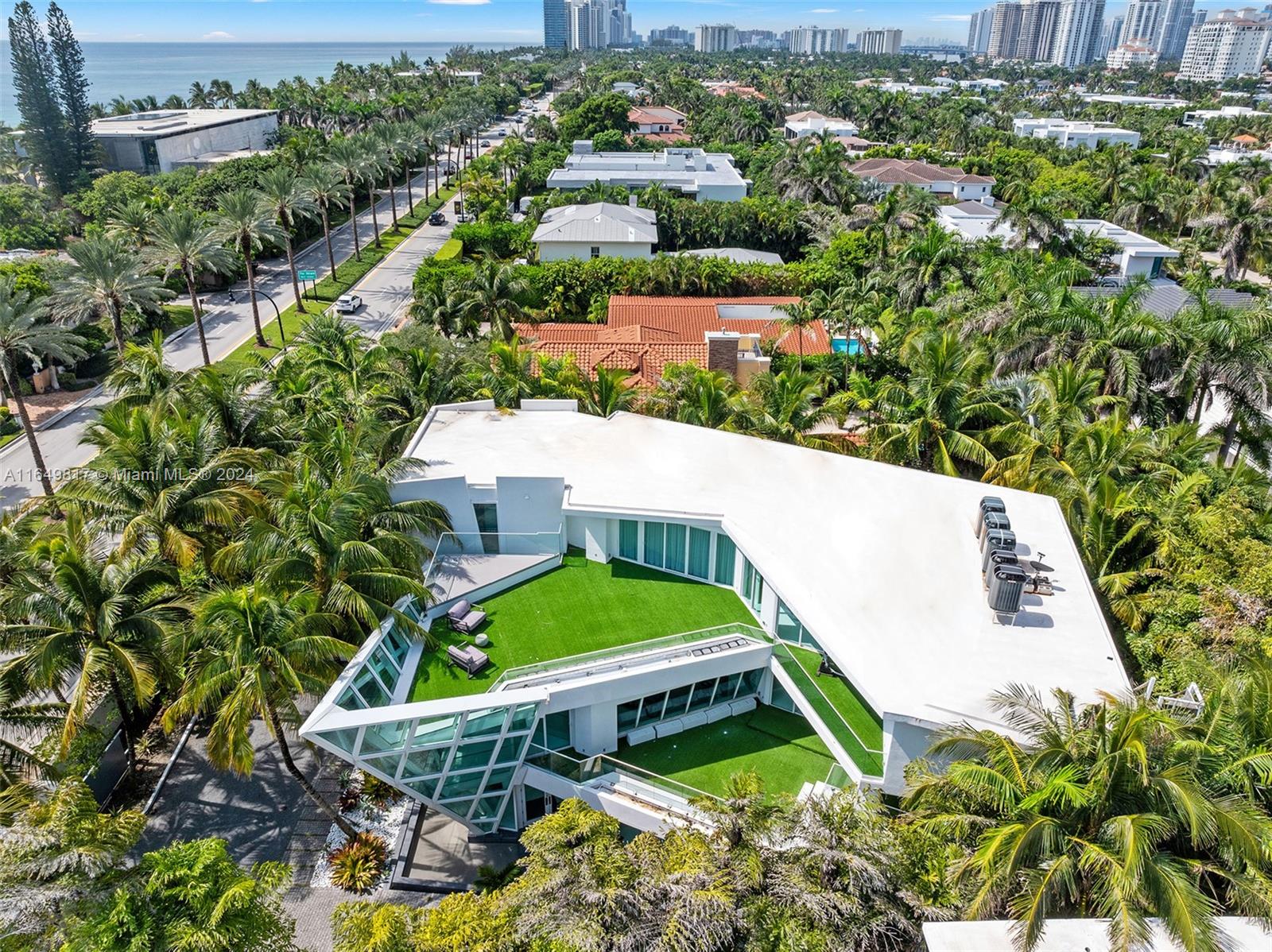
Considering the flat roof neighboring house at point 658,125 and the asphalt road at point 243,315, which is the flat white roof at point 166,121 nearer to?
the asphalt road at point 243,315

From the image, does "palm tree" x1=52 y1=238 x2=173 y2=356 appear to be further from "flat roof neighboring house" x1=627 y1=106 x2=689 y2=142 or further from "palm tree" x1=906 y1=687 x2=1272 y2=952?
"flat roof neighboring house" x1=627 y1=106 x2=689 y2=142

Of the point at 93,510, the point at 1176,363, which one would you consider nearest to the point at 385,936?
the point at 93,510

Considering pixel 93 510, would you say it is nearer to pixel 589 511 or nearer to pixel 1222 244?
pixel 589 511

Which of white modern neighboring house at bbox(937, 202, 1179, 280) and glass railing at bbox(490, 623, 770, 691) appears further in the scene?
white modern neighboring house at bbox(937, 202, 1179, 280)

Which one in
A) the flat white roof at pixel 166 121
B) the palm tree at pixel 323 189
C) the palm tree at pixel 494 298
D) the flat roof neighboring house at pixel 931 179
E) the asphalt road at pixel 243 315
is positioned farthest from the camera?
the flat white roof at pixel 166 121

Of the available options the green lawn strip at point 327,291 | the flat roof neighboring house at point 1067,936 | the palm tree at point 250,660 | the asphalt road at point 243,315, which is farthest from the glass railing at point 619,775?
the green lawn strip at point 327,291

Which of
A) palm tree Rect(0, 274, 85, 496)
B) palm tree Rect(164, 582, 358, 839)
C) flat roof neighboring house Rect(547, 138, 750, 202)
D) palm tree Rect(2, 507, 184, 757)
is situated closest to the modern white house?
palm tree Rect(164, 582, 358, 839)
